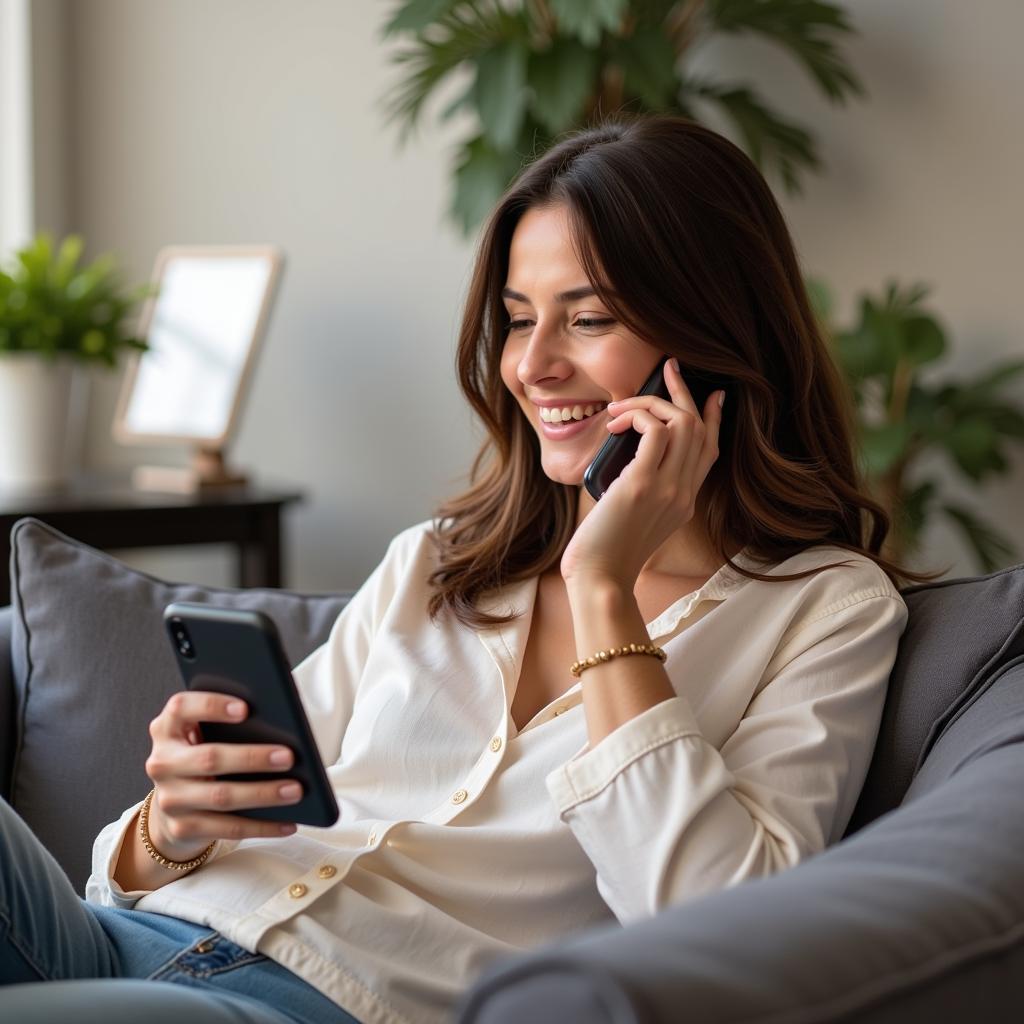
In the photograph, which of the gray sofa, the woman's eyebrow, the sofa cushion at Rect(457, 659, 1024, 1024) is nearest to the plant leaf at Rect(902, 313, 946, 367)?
the gray sofa

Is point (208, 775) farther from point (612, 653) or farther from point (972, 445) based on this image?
point (972, 445)

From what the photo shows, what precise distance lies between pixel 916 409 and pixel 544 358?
1571mm

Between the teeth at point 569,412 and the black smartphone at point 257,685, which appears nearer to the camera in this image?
the black smartphone at point 257,685

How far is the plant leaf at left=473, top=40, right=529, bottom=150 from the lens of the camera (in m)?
2.76

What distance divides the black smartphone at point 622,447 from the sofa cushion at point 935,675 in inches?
12.9

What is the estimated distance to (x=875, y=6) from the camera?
119 inches

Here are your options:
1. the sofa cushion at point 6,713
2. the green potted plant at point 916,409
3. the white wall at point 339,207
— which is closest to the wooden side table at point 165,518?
the white wall at point 339,207

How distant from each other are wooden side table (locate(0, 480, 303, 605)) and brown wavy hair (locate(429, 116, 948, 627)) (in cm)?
128

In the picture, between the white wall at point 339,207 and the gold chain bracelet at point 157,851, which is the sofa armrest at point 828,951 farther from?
the white wall at point 339,207

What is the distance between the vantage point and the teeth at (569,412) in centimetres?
148

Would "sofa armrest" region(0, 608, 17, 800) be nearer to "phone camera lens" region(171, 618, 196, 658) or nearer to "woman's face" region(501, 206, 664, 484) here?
"phone camera lens" region(171, 618, 196, 658)

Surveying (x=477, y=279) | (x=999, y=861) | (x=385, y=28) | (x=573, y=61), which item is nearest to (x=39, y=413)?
(x=385, y=28)

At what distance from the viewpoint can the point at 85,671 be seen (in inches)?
65.5

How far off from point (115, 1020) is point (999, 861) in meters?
0.58
